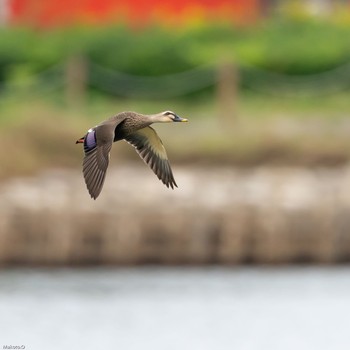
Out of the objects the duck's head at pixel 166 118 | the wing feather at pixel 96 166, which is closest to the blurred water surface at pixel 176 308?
the duck's head at pixel 166 118

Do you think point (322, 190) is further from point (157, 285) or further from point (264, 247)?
point (157, 285)

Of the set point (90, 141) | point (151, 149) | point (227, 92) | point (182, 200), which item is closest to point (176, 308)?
point (182, 200)

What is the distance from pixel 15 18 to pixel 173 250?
1128cm

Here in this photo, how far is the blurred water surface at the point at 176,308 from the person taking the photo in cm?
1494

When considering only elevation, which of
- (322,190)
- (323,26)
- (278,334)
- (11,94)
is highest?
(323,26)

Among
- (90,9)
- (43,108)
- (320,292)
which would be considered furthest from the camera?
(90,9)

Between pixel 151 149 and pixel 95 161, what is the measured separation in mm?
1194

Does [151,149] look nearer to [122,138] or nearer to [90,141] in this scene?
[122,138]

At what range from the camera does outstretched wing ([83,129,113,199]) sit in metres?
8.73

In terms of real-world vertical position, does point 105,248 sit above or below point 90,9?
below

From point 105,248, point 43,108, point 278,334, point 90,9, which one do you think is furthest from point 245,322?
point 90,9

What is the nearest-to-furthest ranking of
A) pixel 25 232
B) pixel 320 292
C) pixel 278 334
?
pixel 278 334
pixel 320 292
pixel 25 232

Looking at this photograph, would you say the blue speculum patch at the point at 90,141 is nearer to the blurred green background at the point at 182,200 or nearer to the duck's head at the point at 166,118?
the duck's head at the point at 166,118

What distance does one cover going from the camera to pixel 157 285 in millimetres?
18000
